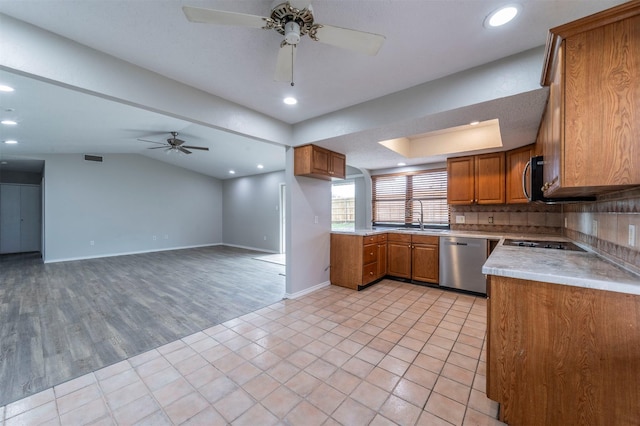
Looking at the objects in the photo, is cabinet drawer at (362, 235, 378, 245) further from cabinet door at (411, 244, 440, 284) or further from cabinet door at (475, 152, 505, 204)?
cabinet door at (475, 152, 505, 204)

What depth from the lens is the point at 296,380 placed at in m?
1.83

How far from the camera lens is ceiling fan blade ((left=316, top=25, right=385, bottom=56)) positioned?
1.37 meters

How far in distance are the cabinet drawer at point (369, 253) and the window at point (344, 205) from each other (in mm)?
2014

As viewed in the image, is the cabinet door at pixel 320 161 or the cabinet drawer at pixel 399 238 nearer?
the cabinet door at pixel 320 161

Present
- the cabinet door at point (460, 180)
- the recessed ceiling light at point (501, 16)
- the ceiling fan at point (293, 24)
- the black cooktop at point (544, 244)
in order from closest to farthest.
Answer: the ceiling fan at point (293, 24)
the recessed ceiling light at point (501, 16)
the black cooktop at point (544, 244)
the cabinet door at point (460, 180)

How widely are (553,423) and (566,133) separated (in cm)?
152

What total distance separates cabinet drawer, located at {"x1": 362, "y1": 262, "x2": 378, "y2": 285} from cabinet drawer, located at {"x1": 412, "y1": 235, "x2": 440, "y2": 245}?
77 cm

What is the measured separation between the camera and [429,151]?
167 inches

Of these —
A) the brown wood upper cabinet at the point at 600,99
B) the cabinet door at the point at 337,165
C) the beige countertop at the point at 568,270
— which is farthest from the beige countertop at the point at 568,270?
the cabinet door at the point at 337,165

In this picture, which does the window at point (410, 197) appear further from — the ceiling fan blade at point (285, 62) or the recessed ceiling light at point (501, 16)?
the ceiling fan blade at point (285, 62)

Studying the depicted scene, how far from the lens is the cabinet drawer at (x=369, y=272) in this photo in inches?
151

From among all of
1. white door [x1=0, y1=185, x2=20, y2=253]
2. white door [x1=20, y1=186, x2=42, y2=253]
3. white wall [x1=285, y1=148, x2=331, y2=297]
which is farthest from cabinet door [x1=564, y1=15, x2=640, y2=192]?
white door [x1=0, y1=185, x2=20, y2=253]

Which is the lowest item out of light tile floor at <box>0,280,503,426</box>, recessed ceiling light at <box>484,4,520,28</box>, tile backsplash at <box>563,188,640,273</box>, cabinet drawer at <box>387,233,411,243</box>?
light tile floor at <box>0,280,503,426</box>

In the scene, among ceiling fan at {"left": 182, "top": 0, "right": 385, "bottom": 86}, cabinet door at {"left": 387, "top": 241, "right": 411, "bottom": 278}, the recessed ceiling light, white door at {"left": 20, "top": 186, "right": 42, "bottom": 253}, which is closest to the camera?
ceiling fan at {"left": 182, "top": 0, "right": 385, "bottom": 86}
